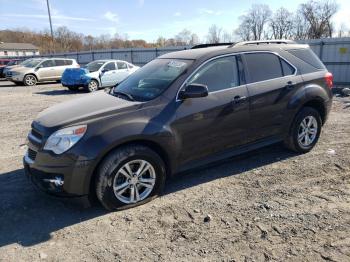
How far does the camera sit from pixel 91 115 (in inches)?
148

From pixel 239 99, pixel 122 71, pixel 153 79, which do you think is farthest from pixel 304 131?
pixel 122 71

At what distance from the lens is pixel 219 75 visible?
449 centimetres

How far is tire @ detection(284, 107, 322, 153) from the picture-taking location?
17.3 ft

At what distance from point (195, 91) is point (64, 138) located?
1.61m

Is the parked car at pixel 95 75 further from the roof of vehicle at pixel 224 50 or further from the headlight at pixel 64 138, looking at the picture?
the headlight at pixel 64 138

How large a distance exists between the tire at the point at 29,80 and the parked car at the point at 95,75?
17.0 feet

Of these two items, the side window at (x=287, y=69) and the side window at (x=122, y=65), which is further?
the side window at (x=122, y=65)

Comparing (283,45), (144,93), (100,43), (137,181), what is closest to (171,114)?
(144,93)

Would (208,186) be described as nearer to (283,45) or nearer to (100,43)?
(283,45)

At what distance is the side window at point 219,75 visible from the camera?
4355 millimetres

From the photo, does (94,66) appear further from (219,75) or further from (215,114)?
(215,114)

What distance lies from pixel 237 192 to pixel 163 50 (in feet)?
66.7

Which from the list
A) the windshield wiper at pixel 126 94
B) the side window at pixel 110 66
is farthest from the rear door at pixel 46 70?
the windshield wiper at pixel 126 94

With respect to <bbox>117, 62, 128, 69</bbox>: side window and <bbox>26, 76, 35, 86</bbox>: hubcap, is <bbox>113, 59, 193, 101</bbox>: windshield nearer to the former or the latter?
<bbox>117, 62, 128, 69</bbox>: side window
